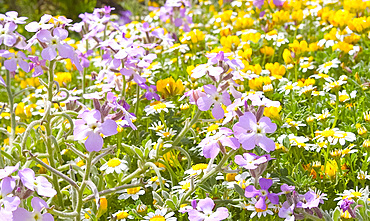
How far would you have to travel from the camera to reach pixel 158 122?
6.77 feet

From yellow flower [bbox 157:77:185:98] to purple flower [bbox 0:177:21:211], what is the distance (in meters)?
0.95

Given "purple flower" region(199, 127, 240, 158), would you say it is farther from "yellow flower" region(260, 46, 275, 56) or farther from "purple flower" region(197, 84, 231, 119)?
"yellow flower" region(260, 46, 275, 56)

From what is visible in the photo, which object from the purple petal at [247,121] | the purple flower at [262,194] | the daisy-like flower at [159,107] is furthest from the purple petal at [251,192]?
the daisy-like flower at [159,107]

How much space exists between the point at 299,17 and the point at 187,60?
2.49ft

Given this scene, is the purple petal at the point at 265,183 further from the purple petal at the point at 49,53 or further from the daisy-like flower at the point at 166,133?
the purple petal at the point at 49,53

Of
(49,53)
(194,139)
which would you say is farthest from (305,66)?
(49,53)

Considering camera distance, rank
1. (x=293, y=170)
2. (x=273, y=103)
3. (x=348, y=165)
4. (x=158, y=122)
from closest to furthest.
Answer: (x=273, y=103)
(x=293, y=170)
(x=348, y=165)
(x=158, y=122)

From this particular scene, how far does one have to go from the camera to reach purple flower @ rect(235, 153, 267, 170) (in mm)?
1327

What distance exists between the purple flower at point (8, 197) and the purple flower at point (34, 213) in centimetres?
A: 5

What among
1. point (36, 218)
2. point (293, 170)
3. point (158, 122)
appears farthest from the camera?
point (158, 122)

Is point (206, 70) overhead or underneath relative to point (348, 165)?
overhead

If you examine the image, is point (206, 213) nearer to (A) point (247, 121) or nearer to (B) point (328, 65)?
(A) point (247, 121)

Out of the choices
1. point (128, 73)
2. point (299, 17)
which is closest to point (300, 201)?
point (128, 73)

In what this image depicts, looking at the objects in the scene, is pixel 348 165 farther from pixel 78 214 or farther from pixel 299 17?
pixel 299 17
